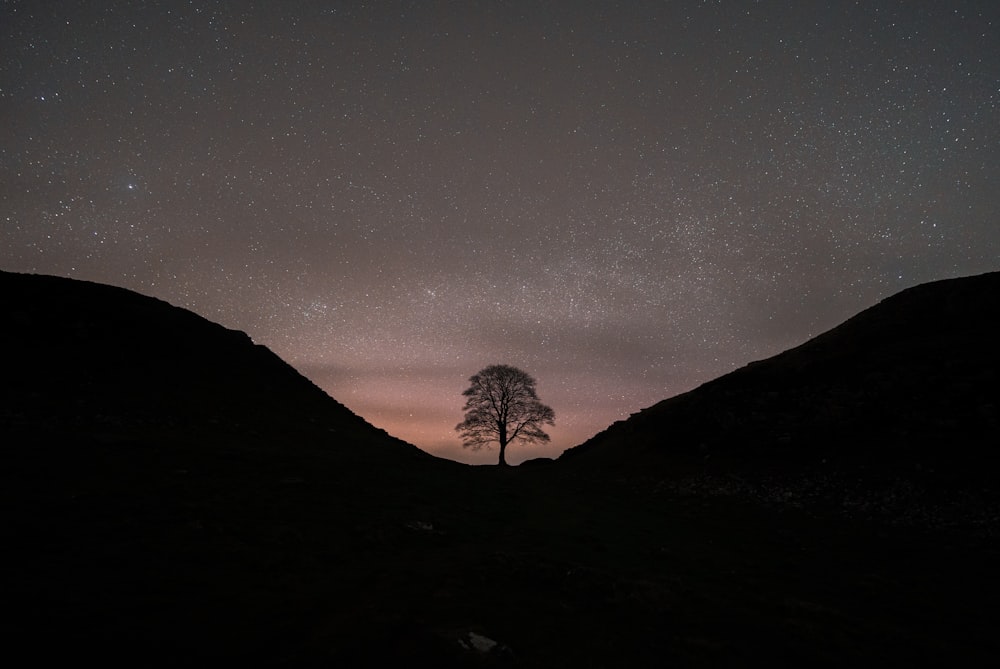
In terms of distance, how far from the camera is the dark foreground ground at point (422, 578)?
7293mm

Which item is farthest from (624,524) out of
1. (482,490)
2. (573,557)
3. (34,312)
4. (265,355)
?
(34,312)

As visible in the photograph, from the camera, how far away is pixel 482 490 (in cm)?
2623

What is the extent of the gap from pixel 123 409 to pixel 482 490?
21.7m

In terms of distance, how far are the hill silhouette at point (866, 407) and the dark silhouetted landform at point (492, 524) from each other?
215 mm

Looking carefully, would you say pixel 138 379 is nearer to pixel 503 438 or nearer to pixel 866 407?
pixel 503 438

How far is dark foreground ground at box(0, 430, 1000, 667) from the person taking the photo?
23.9 feet

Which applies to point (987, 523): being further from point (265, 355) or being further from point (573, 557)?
point (265, 355)

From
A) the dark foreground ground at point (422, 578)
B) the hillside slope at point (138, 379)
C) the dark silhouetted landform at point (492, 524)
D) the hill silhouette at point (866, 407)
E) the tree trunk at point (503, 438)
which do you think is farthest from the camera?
the tree trunk at point (503, 438)

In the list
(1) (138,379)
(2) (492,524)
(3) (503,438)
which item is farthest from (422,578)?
(3) (503,438)

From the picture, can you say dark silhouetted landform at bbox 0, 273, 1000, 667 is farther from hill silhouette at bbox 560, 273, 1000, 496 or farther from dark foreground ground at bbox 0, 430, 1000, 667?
hill silhouette at bbox 560, 273, 1000, 496

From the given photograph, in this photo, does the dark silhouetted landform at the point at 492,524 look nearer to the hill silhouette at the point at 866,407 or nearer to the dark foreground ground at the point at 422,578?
the dark foreground ground at the point at 422,578

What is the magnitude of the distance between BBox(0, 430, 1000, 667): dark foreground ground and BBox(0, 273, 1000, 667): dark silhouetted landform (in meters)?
0.08

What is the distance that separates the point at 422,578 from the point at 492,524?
7.76 m

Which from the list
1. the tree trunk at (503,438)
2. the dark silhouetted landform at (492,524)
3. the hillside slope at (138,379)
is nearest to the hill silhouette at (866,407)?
the dark silhouetted landform at (492,524)
